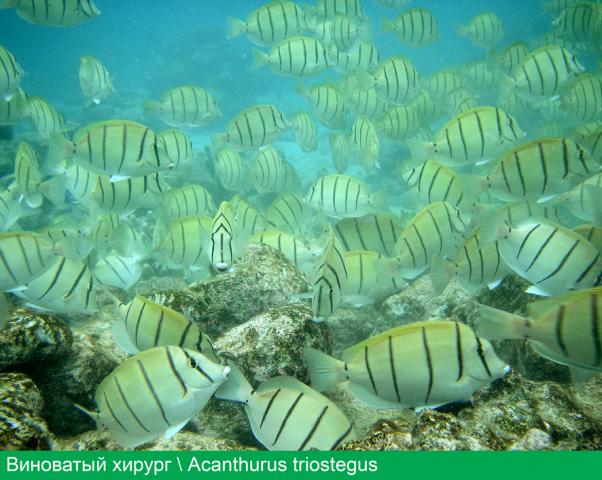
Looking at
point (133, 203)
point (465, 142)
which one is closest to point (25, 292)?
point (133, 203)

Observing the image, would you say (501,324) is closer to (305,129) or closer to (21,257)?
(21,257)

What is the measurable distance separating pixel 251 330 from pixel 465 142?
3056 millimetres

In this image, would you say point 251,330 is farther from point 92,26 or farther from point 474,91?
point 92,26

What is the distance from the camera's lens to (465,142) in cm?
436

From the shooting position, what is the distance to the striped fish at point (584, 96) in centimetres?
656

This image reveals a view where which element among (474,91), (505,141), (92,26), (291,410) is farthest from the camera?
(92,26)

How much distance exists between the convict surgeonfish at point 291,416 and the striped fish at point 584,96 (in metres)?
7.01

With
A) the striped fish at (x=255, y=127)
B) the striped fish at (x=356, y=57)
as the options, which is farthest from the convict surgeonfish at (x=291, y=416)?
the striped fish at (x=356, y=57)

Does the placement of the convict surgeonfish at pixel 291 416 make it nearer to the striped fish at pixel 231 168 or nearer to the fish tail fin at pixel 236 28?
the striped fish at pixel 231 168

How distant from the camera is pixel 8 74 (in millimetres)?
6008

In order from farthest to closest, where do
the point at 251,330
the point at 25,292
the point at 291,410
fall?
the point at 25,292 < the point at 251,330 < the point at 291,410

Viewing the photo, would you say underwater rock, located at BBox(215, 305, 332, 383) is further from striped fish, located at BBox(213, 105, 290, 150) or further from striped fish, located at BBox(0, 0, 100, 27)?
striped fish, located at BBox(0, 0, 100, 27)

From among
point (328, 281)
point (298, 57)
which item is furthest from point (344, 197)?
point (298, 57)

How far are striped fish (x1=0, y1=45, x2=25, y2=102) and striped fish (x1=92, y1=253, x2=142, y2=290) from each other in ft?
10.4
